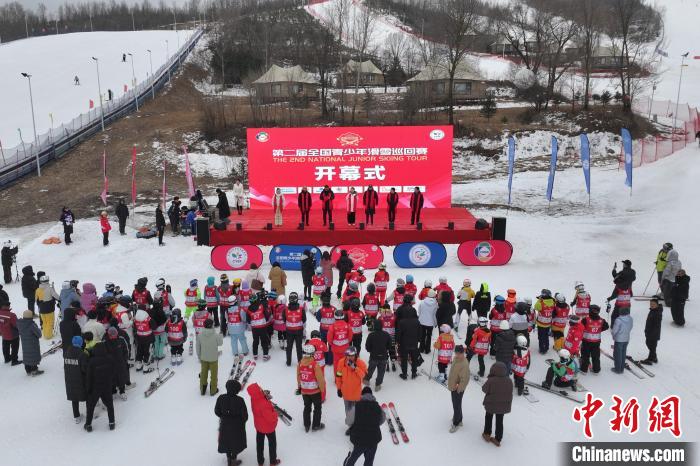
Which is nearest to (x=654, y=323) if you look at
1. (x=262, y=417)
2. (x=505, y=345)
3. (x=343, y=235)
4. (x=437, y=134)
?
(x=505, y=345)

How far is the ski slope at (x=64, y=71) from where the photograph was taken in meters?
39.7

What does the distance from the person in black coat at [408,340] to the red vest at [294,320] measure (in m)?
1.59

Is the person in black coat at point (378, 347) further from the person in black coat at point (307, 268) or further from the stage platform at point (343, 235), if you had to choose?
the stage platform at point (343, 235)

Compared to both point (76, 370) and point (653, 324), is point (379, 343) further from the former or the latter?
point (653, 324)

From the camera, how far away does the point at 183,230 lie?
17.6 metres

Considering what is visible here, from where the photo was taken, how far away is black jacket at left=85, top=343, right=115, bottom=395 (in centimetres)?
683

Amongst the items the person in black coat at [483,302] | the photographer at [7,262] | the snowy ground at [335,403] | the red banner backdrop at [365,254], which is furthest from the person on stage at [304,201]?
the photographer at [7,262]

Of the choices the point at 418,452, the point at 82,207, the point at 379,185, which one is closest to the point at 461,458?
the point at 418,452

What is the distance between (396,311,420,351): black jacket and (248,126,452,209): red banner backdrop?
10.4 metres

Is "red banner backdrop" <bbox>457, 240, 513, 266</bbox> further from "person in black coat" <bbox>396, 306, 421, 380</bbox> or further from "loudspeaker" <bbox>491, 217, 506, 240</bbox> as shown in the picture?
"person in black coat" <bbox>396, 306, 421, 380</bbox>

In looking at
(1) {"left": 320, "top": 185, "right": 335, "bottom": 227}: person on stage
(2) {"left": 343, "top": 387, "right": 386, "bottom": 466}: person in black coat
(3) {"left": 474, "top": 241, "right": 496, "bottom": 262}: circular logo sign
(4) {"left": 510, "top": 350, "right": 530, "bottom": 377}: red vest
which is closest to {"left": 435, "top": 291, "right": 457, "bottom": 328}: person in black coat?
(4) {"left": 510, "top": 350, "right": 530, "bottom": 377}: red vest

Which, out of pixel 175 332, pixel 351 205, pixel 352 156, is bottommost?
pixel 175 332

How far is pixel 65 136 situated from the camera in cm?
3250

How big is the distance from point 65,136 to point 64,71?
26.1 metres
